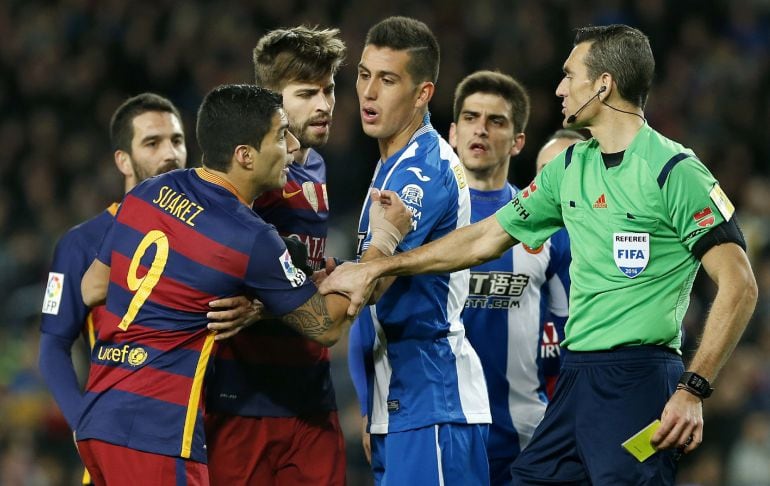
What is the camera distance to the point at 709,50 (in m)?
13.4

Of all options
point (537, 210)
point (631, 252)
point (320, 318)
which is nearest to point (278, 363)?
point (320, 318)

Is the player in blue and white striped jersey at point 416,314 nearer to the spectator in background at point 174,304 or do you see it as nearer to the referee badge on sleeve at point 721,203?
the spectator in background at point 174,304

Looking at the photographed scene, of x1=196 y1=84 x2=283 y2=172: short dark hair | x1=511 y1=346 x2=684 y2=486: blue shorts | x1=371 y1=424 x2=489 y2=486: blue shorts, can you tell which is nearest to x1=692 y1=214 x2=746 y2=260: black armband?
x1=511 y1=346 x2=684 y2=486: blue shorts

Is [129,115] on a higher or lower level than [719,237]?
higher

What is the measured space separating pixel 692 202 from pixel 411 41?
1.62 meters

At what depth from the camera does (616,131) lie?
4.39 m

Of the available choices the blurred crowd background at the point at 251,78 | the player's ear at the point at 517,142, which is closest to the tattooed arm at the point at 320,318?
the player's ear at the point at 517,142

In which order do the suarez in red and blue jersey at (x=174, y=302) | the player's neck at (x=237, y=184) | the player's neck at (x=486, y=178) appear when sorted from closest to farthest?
the suarez in red and blue jersey at (x=174, y=302), the player's neck at (x=237, y=184), the player's neck at (x=486, y=178)

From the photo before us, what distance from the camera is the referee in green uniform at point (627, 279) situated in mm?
4031

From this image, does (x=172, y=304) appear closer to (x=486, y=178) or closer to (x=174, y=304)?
(x=174, y=304)

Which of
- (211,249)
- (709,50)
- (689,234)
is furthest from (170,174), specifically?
(709,50)

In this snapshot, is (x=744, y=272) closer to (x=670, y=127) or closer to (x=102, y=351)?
Result: (x=102, y=351)

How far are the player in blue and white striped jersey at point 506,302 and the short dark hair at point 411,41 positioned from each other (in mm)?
1161

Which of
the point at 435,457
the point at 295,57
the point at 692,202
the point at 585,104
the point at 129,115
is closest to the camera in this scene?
the point at 692,202
